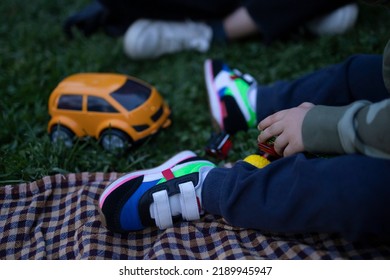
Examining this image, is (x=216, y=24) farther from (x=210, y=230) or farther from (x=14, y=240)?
(x=14, y=240)

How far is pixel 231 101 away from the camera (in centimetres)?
166

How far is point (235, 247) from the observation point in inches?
47.8

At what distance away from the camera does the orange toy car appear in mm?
1575

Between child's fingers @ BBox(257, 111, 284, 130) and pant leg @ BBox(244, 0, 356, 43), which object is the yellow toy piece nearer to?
child's fingers @ BBox(257, 111, 284, 130)

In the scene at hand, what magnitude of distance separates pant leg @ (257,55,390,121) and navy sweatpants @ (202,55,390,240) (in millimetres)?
A: 33

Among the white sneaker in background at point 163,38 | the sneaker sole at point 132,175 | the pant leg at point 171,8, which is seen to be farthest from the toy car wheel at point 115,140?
the pant leg at point 171,8

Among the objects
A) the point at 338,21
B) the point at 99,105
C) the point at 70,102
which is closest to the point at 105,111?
the point at 99,105

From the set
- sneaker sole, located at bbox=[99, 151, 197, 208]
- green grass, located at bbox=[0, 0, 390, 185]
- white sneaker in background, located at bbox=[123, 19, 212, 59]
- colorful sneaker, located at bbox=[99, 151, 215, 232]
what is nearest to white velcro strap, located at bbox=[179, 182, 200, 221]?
colorful sneaker, located at bbox=[99, 151, 215, 232]

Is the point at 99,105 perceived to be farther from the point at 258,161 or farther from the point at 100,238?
the point at 258,161

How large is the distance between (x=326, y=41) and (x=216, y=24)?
0.55m

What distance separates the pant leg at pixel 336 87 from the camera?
4.55 feet

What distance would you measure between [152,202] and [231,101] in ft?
1.85
